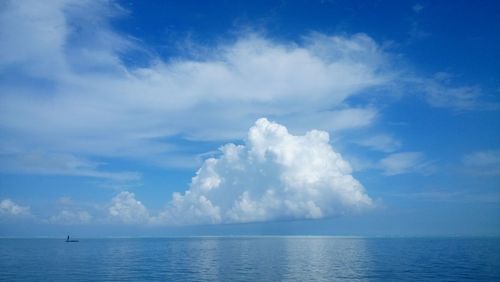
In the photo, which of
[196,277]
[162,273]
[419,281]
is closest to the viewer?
[419,281]

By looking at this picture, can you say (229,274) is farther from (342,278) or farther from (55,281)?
(55,281)

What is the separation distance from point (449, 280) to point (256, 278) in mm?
36792

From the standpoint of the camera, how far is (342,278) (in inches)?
2992

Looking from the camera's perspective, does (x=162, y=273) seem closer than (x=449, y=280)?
No

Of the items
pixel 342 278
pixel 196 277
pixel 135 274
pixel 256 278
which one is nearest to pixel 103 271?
pixel 135 274

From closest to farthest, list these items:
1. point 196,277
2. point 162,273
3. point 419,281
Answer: point 419,281 < point 196,277 < point 162,273

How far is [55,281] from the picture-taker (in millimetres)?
72750

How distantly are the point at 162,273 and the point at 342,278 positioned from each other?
38628 mm

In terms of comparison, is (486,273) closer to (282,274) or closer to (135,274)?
(282,274)

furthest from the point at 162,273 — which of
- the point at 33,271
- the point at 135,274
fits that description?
the point at 33,271

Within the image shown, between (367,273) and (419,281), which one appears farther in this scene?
(367,273)

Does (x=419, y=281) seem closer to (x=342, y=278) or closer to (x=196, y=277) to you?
(x=342, y=278)

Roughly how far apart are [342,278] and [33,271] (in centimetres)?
6918

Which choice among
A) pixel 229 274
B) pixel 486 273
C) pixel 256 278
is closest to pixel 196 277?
pixel 229 274
